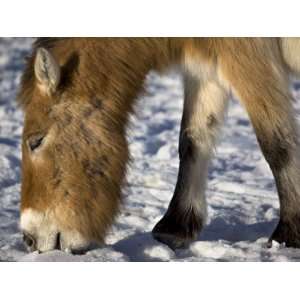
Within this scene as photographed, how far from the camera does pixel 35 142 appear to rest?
14.3 ft

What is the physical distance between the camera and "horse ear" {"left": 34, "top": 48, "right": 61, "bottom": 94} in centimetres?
417

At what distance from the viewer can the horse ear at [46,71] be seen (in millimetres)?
4172

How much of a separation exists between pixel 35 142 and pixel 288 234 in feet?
4.67

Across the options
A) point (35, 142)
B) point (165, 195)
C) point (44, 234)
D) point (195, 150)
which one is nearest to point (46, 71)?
point (35, 142)

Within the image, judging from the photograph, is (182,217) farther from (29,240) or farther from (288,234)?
(29,240)

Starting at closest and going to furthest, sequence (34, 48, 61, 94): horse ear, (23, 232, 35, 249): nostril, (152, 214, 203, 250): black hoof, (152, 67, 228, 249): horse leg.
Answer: (34, 48, 61, 94): horse ear
(23, 232, 35, 249): nostril
(152, 214, 203, 250): black hoof
(152, 67, 228, 249): horse leg

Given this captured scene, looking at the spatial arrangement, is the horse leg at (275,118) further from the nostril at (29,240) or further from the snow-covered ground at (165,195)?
the nostril at (29,240)

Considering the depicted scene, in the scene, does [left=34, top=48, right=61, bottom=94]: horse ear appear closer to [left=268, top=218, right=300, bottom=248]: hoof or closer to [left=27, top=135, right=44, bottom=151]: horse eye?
[left=27, top=135, right=44, bottom=151]: horse eye

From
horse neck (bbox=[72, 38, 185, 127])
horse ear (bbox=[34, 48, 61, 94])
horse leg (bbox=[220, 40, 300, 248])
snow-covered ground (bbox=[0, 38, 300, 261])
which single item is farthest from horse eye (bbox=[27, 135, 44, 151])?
horse leg (bbox=[220, 40, 300, 248])
